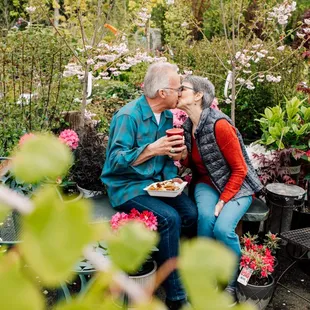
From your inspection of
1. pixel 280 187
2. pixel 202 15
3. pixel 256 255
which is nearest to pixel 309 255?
pixel 280 187

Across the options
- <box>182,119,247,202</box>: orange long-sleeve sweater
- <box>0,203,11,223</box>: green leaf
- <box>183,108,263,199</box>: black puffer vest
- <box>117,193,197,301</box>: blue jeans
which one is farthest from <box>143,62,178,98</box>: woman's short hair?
<box>0,203,11,223</box>: green leaf

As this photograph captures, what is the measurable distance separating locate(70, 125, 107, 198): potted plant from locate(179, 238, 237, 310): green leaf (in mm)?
3170

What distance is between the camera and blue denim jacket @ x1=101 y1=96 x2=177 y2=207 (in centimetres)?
295

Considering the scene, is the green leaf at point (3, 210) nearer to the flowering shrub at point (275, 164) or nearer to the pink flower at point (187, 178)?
the pink flower at point (187, 178)

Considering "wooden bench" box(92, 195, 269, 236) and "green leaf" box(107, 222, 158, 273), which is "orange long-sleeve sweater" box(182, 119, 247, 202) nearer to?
"wooden bench" box(92, 195, 269, 236)

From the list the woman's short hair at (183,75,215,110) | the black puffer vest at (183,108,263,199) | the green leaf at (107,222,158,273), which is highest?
the green leaf at (107,222,158,273)

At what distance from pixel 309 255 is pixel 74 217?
11.8 ft

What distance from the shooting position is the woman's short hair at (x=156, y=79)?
10.0 feet

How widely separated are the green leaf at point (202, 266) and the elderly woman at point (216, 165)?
268 cm

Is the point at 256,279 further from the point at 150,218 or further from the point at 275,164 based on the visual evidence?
the point at 275,164

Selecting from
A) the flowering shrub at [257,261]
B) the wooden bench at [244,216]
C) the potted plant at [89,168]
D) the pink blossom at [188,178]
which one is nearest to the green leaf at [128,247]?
the wooden bench at [244,216]

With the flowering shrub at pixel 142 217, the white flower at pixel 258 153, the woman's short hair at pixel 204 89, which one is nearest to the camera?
the flowering shrub at pixel 142 217

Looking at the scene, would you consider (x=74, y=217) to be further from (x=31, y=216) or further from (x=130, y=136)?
(x=130, y=136)

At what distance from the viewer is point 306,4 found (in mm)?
15297
